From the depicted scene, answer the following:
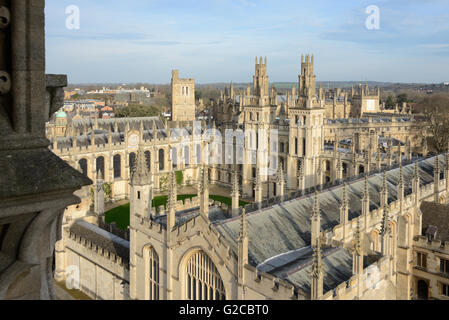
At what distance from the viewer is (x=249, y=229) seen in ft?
54.2

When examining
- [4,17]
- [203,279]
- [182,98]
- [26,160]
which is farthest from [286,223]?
[182,98]

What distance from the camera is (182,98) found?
7219 cm

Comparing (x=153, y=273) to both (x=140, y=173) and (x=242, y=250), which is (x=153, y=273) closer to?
(x=140, y=173)

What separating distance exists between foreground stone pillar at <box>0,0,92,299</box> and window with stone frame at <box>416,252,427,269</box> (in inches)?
846

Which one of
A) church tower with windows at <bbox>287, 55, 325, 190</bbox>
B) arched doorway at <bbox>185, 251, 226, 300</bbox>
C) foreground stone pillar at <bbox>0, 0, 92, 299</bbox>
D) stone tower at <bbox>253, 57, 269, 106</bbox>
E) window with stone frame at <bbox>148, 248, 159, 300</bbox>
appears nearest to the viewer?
foreground stone pillar at <bbox>0, 0, 92, 299</bbox>

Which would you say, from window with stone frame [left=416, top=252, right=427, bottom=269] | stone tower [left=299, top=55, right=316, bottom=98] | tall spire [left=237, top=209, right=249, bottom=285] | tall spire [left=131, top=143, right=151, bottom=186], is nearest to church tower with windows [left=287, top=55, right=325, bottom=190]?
stone tower [left=299, top=55, right=316, bottom=98]

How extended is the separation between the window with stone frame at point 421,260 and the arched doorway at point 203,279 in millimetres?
11883

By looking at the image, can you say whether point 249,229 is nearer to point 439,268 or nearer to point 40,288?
point 439,268

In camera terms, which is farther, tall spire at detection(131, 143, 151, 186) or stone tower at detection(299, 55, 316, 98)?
stone tower at detection(299, 55, 316, 98)

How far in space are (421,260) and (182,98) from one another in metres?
55.4

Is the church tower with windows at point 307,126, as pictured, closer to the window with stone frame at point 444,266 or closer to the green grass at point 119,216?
the green grass at point 119,216

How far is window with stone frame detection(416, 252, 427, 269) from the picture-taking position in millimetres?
21500

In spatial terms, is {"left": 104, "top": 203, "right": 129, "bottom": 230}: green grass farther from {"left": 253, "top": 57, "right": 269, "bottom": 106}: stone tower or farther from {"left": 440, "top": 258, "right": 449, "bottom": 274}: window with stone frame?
{"left": 440, "top": 258, "right": 449, "bottom": 274}: window with stone frame
